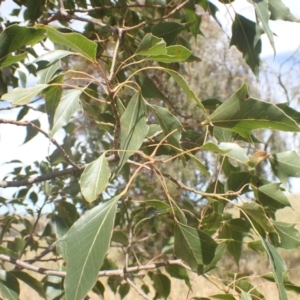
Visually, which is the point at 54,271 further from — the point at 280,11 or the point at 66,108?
the point at 280,11

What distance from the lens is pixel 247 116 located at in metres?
0.82

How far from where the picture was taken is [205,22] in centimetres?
736

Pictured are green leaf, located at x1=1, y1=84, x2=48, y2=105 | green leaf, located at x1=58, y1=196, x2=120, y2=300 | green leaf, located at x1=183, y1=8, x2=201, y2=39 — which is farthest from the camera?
green leaf, located at x1=183, y1=8, x2=201, y2=39

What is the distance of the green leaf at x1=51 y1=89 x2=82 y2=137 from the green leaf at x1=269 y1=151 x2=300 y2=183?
394 mm

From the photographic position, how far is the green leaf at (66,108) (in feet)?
2.68

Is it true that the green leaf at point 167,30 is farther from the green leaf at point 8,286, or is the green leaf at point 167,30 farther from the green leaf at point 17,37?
the green leaf at point 8,286

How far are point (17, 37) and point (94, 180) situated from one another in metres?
0.23

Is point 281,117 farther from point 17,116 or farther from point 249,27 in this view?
point 17,116

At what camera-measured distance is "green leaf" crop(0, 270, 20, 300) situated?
3.73 ft

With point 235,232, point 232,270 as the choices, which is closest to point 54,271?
point 235,232

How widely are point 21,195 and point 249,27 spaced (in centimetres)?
109

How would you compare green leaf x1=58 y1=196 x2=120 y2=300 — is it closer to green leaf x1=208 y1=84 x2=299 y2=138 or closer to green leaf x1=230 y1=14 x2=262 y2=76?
green leaf x1=208 y1=84 x2=299 y2=138

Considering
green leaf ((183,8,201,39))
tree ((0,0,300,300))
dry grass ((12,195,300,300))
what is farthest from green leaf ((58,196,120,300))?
dry grass ((12,195,300,300))

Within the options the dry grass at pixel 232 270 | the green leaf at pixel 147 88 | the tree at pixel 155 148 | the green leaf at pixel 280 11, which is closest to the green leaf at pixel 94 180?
the tree at pixel 155 148
